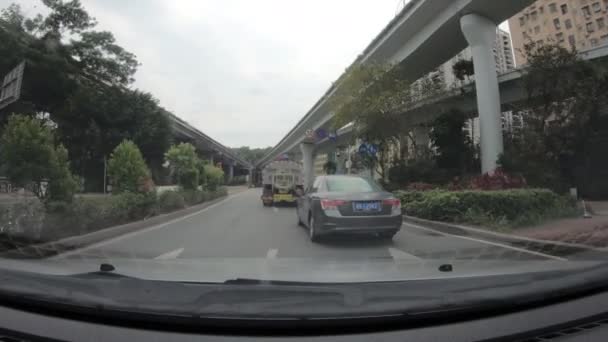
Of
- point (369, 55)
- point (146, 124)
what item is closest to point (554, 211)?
point (369, 55)

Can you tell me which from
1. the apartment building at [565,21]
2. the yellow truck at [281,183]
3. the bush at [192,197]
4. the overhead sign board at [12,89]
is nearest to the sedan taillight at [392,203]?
the overhead sign board at [12,89]

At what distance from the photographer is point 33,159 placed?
25.5 ft

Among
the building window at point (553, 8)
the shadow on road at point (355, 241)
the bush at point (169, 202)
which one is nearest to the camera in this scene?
the shadow on road at point (355, 241)

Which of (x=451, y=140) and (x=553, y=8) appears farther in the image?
(x=553, y=8)

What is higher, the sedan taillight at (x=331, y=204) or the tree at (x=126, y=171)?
the tree at (x=126, y=171)

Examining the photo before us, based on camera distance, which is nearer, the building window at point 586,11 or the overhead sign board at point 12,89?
the overhead sign board at point 12,89

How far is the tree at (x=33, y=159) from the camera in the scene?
7.58 meters

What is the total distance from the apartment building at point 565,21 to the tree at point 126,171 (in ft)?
165

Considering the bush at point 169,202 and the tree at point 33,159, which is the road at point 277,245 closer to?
the tree at point 33,159

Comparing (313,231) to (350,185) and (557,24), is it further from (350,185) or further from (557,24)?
(557,24)

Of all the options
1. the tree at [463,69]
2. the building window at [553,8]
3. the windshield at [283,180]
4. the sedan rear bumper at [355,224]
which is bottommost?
the sedan rear bumper at [355,224]

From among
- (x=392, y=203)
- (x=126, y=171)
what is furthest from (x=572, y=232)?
(x=126, y=171)

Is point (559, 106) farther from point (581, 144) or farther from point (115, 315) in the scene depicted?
point (115, 315)

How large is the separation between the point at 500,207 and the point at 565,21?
64.0 m
